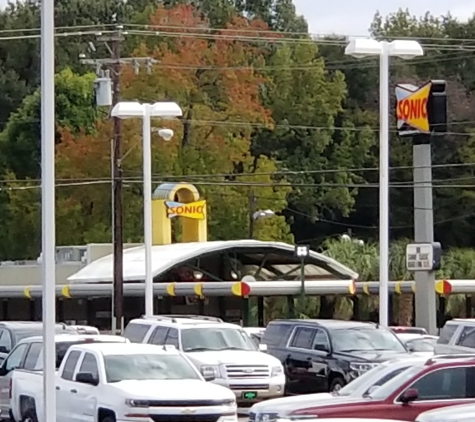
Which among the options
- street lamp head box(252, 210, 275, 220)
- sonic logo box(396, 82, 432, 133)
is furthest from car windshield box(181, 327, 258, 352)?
street lamp head box(252, 210, 275, 220)

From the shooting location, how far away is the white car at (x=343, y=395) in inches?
667

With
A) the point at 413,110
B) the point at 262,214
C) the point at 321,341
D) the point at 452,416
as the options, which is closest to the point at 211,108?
the point at 262,214

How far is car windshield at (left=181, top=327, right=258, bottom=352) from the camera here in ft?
84.4

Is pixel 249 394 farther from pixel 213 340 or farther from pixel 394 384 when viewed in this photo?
pixel 394 384

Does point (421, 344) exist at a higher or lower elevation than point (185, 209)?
lower

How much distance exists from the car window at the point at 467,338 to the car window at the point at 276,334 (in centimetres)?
396

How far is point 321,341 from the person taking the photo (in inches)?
1062

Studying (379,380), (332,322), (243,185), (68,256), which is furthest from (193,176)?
(379,380)

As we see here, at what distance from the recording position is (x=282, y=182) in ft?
247

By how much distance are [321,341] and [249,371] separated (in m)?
2.70

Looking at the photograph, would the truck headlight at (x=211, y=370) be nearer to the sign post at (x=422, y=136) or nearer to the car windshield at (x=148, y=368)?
the car windshield at (x=148, y=368)

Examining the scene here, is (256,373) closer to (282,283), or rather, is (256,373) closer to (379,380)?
(379,380)

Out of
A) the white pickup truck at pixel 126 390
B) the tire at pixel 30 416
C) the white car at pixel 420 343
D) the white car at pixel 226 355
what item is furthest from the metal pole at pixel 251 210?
the tire at pixel 30 416

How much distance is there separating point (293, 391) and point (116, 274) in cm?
1769
